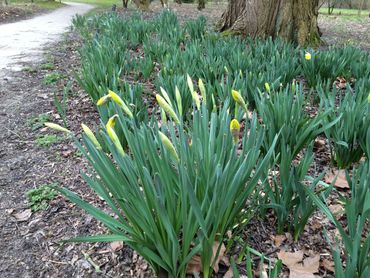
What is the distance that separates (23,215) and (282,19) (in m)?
4.78

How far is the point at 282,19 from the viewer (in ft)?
18.4

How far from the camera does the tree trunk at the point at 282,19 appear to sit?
18.3 feet

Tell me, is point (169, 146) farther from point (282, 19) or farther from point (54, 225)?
point (282, 19)

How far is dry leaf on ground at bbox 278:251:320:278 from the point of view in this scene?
1.45 meters

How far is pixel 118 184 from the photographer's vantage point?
1322 millimetres

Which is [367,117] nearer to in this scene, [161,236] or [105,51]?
[161,236]

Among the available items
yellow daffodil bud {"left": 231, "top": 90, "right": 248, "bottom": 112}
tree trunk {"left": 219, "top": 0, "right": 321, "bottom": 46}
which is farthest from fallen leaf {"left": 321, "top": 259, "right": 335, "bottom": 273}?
tree trunk {"left": 219, "top": 0, "right": 321, "bottom": 46}

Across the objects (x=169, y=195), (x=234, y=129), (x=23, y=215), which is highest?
(x=234, y=129)

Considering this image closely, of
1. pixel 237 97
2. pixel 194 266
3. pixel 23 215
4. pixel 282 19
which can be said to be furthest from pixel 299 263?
pixel 282 19

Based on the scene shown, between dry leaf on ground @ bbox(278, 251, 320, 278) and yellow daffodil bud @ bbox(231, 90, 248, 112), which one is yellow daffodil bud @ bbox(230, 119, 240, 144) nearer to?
yellow daffodil bud @ bbox(231, 90, 248, 112)

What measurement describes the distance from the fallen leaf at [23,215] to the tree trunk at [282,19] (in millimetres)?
4339

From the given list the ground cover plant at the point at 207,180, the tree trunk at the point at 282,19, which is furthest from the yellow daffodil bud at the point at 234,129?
→ the tree trunk at the point at 282,19

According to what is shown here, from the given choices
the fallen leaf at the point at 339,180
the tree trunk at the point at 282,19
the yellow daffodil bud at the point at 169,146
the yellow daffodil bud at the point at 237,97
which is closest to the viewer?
the yellow daffodil bud at the point at 169,146

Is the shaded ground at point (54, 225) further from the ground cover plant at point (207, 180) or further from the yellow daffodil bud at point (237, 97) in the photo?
the yellow daffodil bud at point (237, 97)
